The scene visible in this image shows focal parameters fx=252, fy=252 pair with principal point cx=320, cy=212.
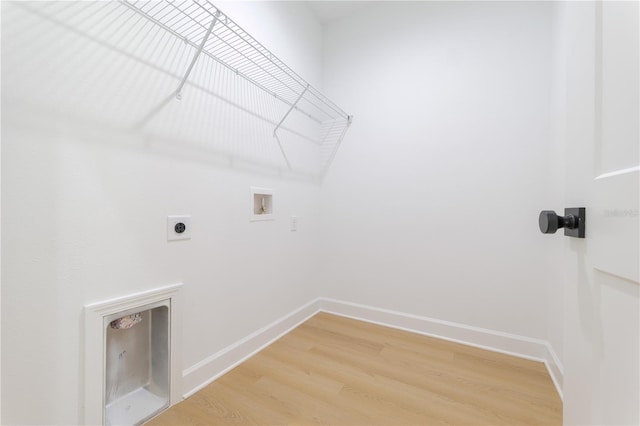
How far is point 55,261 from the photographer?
0.85 metres

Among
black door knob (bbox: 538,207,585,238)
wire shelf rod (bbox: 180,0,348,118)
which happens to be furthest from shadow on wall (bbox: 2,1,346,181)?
black door knob (bbox: 538,207,585,238)

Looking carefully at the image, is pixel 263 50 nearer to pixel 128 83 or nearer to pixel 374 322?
pixel 128 83

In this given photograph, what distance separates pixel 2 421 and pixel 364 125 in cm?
236

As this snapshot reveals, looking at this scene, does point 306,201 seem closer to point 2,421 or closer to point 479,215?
point 479,215

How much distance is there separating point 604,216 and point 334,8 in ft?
8.09

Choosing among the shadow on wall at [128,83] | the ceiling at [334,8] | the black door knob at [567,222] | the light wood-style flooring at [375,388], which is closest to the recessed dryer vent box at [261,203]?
the shadow on wall at [128,83]

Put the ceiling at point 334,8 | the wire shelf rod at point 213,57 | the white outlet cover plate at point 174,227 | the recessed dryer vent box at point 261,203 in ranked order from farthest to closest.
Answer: the ceiling at point 334,8, the recessed dryer vent box at point 261,203, the white outlet cover plate at point 174,227, the wire shelf rod at point 213,57

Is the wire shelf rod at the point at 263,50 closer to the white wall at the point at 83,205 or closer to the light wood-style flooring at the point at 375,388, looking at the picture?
the white wall at the point at 83,205

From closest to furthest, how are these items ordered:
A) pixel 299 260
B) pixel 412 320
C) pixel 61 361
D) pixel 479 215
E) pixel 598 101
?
pixel 598 101 → pixel 61 361 → pixel 479 215 → pixel 412 320 → pixel 299 260

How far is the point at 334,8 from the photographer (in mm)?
2154

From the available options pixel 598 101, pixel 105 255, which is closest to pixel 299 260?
pixel 105 255

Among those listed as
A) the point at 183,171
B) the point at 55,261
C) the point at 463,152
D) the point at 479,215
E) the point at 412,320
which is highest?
the point at 463,152

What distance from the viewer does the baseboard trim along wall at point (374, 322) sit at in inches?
52.3

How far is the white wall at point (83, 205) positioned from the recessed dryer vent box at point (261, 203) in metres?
0.16
